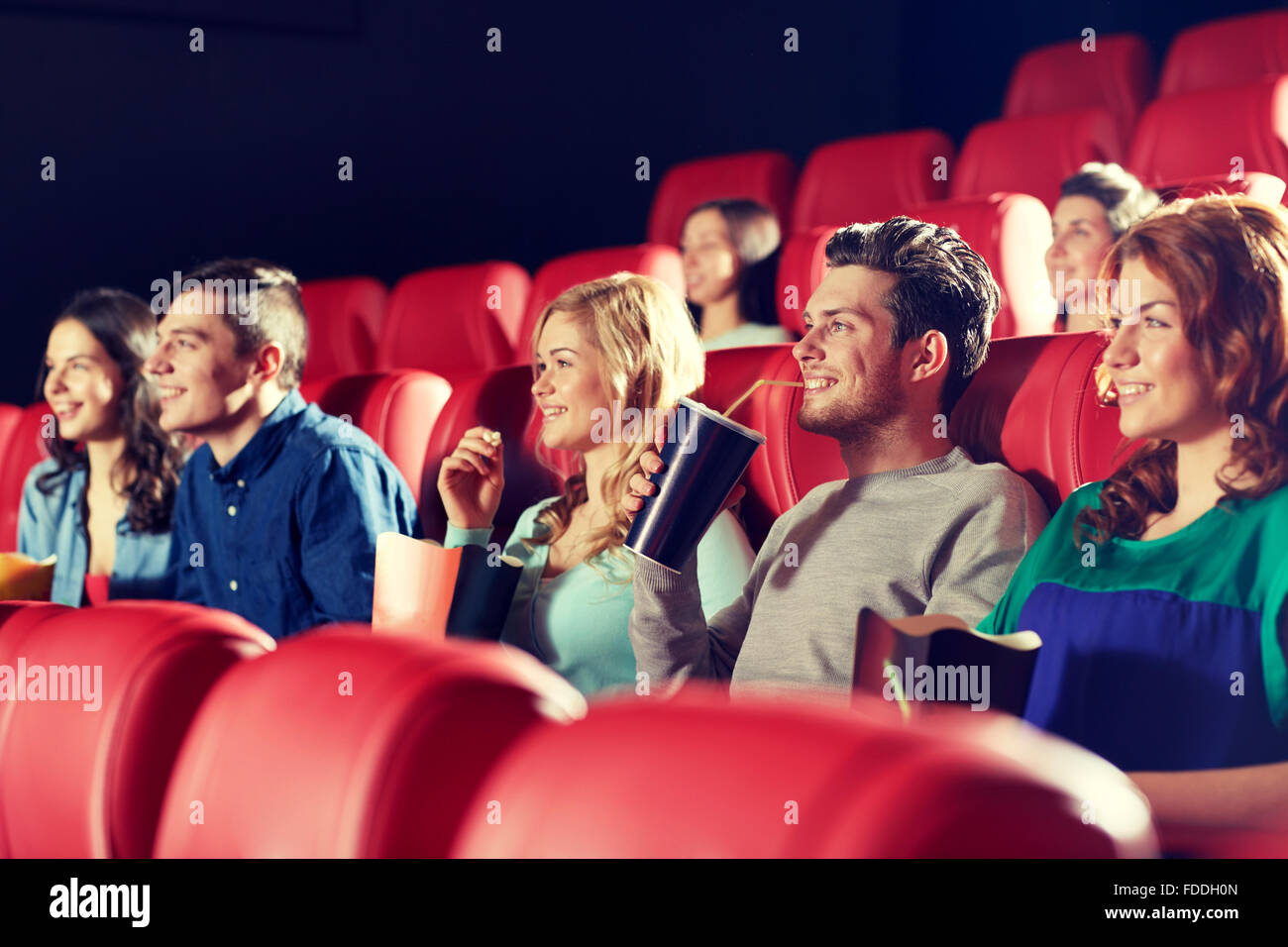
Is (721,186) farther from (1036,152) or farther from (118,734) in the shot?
(118,734)

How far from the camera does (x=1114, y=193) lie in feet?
3.94

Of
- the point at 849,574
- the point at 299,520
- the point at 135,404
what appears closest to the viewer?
the point at 849,574

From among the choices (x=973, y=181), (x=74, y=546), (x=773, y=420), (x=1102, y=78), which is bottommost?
(x=74, y=546)

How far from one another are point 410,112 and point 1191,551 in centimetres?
184

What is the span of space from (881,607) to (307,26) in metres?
1.73

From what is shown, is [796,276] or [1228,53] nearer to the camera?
[796,276]

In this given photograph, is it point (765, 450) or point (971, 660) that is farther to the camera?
point (765, 450)

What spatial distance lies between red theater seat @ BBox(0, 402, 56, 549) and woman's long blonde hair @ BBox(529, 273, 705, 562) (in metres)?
0.77

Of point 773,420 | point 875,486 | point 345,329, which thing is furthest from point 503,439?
point 345,329

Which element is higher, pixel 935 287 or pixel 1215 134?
pixel 1215 134

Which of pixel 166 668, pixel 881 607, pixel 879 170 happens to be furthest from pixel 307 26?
pixel 166 668

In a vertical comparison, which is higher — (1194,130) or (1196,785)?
(1194,130)

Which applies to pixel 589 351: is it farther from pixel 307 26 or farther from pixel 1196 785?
pixel 307 26

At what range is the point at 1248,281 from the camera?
0.51 m
